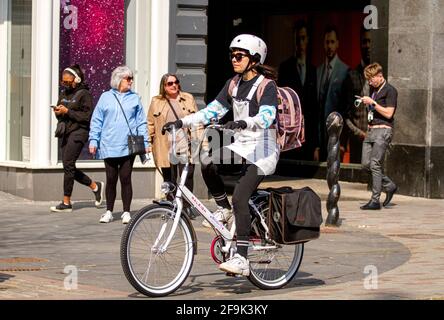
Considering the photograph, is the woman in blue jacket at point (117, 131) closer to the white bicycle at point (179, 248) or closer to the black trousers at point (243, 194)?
the white bicycle at point (179, 248)

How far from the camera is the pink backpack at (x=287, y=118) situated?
1006cm

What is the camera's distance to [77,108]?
15312 mm

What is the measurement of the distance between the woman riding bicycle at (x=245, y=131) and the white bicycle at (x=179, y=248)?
0.16 m

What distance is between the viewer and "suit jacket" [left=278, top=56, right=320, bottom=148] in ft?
69.8

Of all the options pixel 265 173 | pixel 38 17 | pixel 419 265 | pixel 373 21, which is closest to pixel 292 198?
pixel 265 173

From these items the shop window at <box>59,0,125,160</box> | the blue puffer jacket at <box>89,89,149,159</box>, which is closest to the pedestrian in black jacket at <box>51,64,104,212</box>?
the blue puffer jacket at <box>89,89,149,159</box>

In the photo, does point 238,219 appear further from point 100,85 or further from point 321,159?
point 321,159

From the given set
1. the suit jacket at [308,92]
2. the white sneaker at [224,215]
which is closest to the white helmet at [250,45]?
the white sneaker at [224,215]

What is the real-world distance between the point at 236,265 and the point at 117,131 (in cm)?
489

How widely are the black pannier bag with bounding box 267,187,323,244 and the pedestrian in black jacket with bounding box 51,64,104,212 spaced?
5.76 metres

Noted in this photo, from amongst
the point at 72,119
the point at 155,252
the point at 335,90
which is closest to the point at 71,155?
the point at 72,119

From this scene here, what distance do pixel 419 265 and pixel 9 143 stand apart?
292 inches

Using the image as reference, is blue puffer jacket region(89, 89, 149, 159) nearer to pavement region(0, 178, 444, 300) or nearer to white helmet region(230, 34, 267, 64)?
pavement region(0, 178, 444, 300)

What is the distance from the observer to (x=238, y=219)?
9.72 metres
